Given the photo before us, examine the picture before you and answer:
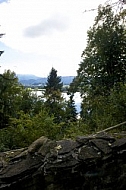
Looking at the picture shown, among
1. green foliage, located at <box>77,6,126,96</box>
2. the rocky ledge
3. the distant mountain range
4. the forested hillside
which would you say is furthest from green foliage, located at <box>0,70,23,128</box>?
the rocky ledge

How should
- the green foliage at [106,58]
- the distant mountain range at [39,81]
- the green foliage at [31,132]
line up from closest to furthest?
the green foliage at [31,132], the green foliage at [106,58], the distant mountain range at [39,81]

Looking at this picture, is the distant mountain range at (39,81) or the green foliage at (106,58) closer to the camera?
the green foliage at (106,58)

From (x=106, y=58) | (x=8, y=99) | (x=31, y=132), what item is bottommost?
(x=31, y=132)

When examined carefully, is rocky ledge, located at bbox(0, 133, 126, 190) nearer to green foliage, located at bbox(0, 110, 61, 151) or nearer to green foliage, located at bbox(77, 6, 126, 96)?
green foliage, located at bbox(0, 110, 61, 151)

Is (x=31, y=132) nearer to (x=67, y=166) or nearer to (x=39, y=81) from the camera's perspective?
(x=67, y=166)

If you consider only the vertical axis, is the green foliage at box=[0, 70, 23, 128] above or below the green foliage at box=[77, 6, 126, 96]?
below

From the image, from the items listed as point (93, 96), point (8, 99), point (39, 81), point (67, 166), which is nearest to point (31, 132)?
point (93, 96)

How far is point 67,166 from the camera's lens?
308 cm

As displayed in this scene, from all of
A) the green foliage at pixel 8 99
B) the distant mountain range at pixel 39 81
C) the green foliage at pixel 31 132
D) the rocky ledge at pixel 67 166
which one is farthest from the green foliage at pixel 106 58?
the rocky ledge at pixel 67 166

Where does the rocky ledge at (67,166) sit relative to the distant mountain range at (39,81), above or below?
below

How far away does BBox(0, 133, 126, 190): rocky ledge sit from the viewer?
120 inches

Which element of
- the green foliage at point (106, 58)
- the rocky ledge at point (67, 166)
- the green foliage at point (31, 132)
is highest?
the green foliage at point (106, 58)

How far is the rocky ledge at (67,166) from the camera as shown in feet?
9.98

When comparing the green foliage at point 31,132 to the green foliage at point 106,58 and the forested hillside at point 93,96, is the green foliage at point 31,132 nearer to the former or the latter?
the forested hillside at point 93,96
